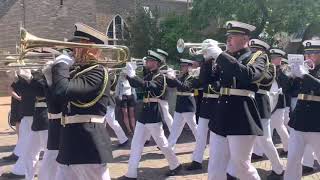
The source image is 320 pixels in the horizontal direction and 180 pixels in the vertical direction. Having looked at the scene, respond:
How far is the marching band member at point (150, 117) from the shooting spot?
799 cm

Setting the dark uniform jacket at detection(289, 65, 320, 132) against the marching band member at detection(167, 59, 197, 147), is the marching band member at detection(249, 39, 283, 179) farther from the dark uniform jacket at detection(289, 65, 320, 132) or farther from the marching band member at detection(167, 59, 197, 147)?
the marching band member at detection(167, 59, 197, 147)

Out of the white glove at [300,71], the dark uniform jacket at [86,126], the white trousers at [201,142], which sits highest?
the white glove at [300,71]

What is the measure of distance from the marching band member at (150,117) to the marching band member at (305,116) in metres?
2.11

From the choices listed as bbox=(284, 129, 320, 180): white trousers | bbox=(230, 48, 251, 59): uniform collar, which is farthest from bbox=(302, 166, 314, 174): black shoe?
bbox=(230, 48, 251, 59): uniform collar

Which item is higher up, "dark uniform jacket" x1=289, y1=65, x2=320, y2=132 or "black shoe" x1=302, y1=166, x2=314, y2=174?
"dark uniform jacket" x1=289, y1=65, x2=320, y2=132

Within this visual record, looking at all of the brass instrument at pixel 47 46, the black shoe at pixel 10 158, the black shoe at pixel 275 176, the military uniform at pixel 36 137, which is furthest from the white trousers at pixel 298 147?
the black shoe at pixel 10 158

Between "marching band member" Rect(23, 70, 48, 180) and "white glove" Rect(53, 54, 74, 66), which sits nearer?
"white glove" Rect(53, 54, 74, 66)

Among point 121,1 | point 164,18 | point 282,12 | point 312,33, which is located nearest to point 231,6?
point 282,12

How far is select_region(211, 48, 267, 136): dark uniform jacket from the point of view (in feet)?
18.9

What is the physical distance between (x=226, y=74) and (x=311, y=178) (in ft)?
10.2

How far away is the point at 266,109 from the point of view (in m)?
7.88

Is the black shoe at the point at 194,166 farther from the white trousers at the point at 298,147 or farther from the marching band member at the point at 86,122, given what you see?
the marching band member at the point at 86,122

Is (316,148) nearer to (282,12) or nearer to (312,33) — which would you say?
(282,12)

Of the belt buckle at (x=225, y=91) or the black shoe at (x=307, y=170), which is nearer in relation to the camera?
the belt buckle at (x=225, y=91)
